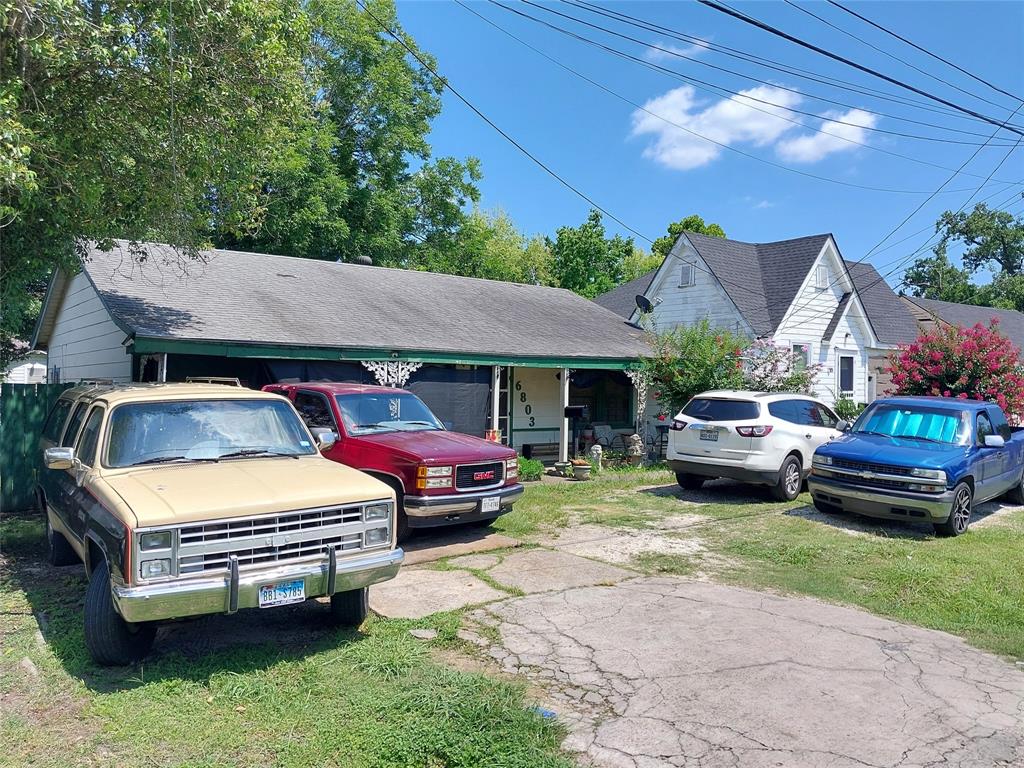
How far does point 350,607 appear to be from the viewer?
557cm

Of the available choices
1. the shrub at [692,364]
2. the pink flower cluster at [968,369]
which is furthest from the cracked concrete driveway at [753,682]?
the pink flower cluster at [968,369]

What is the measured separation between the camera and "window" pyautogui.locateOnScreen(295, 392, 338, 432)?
362 inches

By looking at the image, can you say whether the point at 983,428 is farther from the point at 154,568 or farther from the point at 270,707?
the point at 154,568

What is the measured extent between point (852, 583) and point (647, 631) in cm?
285

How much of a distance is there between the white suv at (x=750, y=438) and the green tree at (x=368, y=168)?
17.1 m

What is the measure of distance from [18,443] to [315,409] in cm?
499

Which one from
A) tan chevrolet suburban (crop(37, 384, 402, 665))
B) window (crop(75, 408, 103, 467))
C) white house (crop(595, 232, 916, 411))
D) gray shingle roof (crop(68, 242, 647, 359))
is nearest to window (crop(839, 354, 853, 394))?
white house (crop(595, 232, 916, 411))

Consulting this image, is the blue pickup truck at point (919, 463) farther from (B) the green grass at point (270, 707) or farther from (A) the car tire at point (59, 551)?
(A) the car tire at point (59, 551)

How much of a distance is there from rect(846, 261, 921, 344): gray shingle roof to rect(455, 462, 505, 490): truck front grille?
2105 cm

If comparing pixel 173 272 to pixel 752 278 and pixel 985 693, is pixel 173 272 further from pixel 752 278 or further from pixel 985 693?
pixel 752 278

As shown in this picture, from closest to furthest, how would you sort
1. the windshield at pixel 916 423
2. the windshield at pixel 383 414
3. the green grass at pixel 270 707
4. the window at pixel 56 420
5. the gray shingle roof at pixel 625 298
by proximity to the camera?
1. the green grass at pixel 270 707
2. the window at pixel 56 420
3. the windshield at pixel 383 414
4. the windshield at pixel 916 423
5. the gray shingle roof at pixel 625 298

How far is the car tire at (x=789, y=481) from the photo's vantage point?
11.8 meters

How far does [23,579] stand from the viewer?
23.4ft

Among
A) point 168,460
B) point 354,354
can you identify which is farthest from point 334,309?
point 168,460
